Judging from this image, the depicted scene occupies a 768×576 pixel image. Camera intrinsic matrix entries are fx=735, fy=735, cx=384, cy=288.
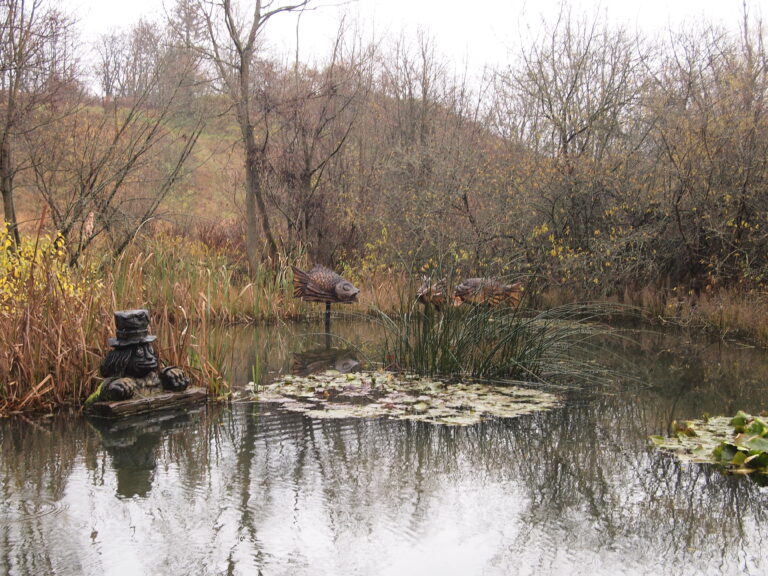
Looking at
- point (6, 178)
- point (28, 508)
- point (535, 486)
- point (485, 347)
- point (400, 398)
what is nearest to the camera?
point (28, 508)

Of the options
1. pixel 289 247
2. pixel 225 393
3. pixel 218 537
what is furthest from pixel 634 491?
pixel 289 247

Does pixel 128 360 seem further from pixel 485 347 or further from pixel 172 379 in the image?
pixel 485 347

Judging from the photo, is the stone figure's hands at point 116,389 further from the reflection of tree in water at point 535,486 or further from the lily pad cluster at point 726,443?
the lily pad cluster at point 726,443

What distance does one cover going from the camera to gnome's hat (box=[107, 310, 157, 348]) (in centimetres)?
529

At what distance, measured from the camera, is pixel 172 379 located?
221 inches

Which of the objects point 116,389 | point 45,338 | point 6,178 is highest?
point 6,178

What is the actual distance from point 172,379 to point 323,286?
374cm

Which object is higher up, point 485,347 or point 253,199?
point 253,199

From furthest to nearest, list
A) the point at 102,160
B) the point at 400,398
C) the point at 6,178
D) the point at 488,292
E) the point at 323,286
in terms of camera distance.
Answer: the point at 323,286 < the point at 6,178 < the point at 102,160 < the point at 488,292 < the point at 400,398

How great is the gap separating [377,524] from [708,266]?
925cm

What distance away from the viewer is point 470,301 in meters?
7.23

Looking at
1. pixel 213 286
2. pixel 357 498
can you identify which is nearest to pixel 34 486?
pixel 357 498

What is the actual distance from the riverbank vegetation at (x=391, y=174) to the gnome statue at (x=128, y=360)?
43cm

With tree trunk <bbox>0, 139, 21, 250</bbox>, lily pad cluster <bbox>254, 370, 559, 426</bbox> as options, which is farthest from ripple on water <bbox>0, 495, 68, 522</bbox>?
tree trunk <bbox>0, 139, 21, 250</bbox>
